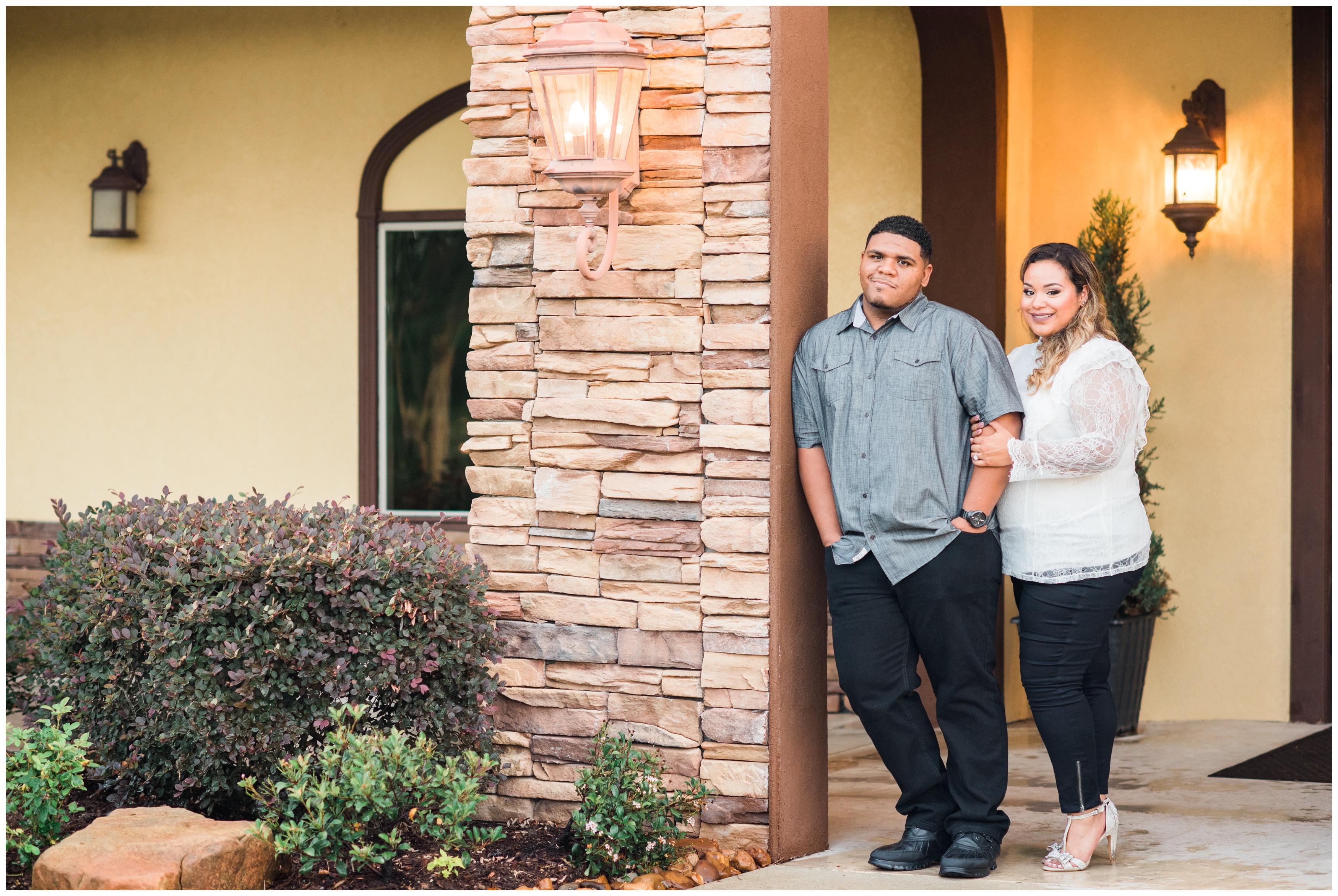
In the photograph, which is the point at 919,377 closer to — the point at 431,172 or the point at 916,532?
the point at 916,532

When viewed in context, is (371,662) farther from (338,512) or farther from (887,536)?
(887,536)

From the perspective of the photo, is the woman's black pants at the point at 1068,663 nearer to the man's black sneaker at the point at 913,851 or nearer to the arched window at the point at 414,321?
the man's black sneaker at the point at 913,851

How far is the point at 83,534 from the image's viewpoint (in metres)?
4.15

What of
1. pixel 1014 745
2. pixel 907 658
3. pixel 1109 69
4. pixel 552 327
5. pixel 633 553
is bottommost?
pixel 1014 745

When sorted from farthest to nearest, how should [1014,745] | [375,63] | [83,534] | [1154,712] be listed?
[375,63], [1154,712], [1014,745], [83,534]

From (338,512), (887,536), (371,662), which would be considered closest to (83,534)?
(338,512)

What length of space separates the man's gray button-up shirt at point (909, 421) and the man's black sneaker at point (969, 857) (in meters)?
0.74

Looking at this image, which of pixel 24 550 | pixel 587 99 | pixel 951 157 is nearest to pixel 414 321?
pixel 24 550

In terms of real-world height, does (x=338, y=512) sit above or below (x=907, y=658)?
above

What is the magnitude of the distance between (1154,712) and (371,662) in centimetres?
400

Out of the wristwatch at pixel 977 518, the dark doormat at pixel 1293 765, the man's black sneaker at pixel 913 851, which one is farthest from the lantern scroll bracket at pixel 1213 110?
the man's black sneaker at pixel 913 851

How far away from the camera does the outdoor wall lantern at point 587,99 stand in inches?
149

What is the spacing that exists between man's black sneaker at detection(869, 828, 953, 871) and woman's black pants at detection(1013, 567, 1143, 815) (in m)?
0.36

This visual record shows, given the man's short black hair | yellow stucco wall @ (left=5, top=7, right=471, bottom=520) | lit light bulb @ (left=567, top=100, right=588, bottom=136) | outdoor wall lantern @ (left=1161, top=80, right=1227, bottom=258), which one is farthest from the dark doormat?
yellow stucco wall @ (left=5, top=7, right=471, bottom=520)
